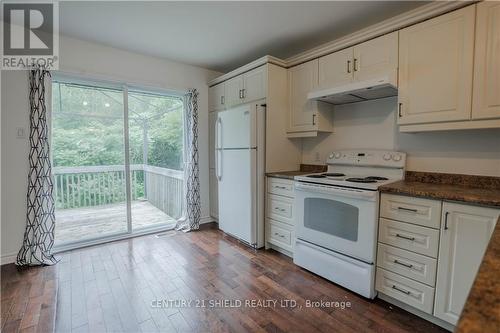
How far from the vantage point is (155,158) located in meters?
3.54

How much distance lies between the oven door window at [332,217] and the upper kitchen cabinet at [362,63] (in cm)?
117

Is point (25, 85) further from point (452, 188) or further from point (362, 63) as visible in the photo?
point (452, 188)

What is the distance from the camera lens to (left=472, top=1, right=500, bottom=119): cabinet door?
1.63 metres

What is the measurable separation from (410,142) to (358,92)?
2.21 ft

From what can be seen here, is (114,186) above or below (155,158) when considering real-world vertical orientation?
below

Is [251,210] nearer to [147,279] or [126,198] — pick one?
[147,279]

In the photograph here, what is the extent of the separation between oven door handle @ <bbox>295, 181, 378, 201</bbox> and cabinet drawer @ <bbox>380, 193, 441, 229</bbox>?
108 mm

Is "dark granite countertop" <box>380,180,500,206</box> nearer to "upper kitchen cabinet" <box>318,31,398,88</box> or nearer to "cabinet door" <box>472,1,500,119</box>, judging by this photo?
"cabinet door" <box>472,1,500,119</box>

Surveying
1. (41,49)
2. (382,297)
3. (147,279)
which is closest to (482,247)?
(382,297)

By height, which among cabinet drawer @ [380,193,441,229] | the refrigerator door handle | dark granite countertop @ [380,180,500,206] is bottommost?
cabinet drawer @ [380,193,441,229]

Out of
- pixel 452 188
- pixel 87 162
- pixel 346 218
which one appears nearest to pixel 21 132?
pixel 87 162

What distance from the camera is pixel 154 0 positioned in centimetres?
205

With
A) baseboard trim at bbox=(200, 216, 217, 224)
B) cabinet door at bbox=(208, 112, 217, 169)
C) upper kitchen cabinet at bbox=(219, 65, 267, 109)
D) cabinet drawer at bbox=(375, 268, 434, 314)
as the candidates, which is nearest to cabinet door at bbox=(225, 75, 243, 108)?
upper kitchen cabinet at bbox=(219, 65, 267, 109)

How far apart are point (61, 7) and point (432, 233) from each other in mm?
3468
